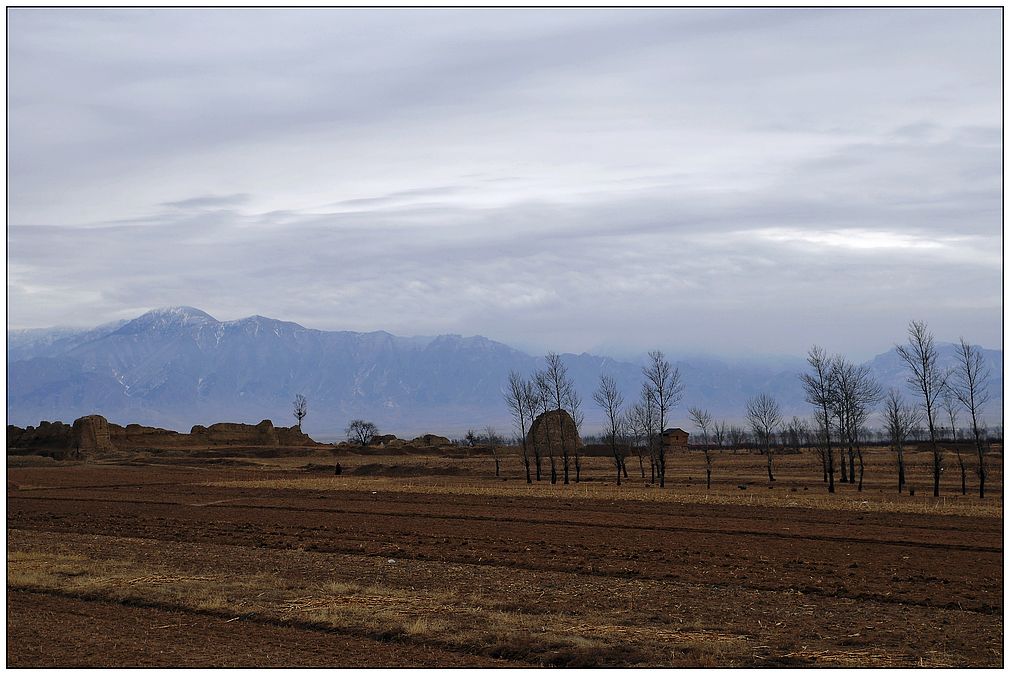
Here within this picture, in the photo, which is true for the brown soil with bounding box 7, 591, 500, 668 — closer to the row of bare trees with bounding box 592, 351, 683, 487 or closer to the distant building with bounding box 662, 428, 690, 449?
the row of bare trees with bounding box 592, 351, 683, 487

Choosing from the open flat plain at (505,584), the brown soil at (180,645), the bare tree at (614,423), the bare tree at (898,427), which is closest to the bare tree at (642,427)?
the bare tree at (614,423)

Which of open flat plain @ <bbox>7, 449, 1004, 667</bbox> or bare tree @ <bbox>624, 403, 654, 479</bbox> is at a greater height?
bare tree @ <bbox>624, 403, 654, 479</bbox>

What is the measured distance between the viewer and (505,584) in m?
21.3

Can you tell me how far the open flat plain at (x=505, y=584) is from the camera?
49.8 ft

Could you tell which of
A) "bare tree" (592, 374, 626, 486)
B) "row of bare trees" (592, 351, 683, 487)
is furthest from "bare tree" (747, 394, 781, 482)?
"bare tree" (592, 374, 626, 486)

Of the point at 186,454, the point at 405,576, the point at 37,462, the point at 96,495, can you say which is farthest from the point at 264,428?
the point at 405,576

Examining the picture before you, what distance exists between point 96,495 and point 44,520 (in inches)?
568

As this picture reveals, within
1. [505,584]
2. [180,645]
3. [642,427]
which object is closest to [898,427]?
[642,427]

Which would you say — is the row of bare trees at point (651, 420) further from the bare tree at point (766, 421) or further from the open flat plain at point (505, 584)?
the open flat plain at point (505, 584)

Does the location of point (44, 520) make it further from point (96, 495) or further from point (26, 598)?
point (26, 598)

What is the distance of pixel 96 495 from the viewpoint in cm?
5141

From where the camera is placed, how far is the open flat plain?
15172mm

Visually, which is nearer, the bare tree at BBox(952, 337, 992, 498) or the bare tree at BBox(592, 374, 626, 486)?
the bare tree at BBox(952, 337, 992, 498)

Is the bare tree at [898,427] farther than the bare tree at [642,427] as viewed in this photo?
No
